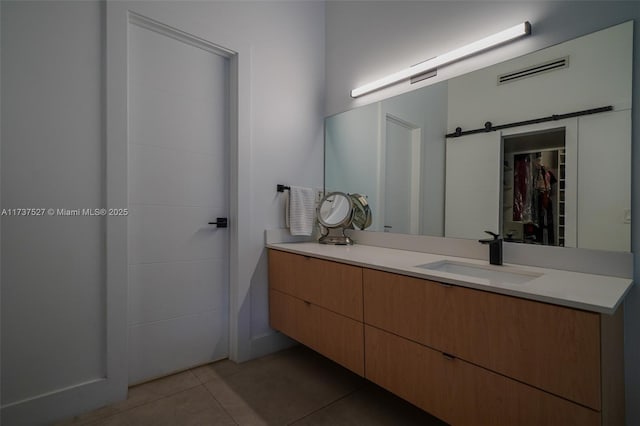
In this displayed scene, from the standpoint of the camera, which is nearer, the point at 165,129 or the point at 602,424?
the point at 602,424

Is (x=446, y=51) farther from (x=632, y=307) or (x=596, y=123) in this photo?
(x=632, y=307)

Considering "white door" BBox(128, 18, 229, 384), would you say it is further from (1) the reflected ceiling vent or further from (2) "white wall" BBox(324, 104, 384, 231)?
(1) the reflected ceiling vent

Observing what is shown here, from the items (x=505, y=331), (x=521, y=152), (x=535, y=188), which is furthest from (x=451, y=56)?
(x=505, y=331)

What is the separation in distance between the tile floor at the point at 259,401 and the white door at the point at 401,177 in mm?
1016

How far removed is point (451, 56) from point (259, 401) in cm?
222

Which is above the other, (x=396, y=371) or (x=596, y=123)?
(x=596, y=123)

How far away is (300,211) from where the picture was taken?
2311 millimetres

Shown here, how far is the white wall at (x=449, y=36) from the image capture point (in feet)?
3.95

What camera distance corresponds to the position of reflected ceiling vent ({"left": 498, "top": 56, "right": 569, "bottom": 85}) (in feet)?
4.47

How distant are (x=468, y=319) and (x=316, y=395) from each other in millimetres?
1046

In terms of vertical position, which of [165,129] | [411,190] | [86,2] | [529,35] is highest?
[86,2]

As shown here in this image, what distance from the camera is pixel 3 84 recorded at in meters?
1.36

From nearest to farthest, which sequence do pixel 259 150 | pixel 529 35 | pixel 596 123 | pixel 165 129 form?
pixel 596 123
pixel 529 35
pixel 165 129
pixel 259 150

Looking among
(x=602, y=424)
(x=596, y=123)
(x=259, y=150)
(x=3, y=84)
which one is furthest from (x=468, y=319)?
(x=3, y=84)
